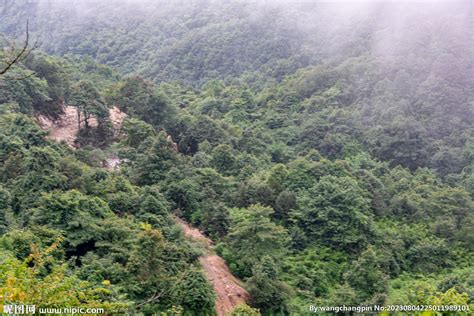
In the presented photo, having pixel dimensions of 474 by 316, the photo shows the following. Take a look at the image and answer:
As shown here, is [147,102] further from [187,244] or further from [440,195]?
[440,195]

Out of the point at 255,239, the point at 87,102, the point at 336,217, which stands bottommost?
the point at 336,217

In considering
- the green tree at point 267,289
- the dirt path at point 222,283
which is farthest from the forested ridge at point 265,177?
the dirt path at point 222,283

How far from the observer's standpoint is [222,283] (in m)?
14.9

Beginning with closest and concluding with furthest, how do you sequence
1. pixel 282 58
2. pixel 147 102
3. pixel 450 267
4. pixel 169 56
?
1. pixel 450 267
2. pixel 147 102
3. pixel 282 58
4. pixel 169 56

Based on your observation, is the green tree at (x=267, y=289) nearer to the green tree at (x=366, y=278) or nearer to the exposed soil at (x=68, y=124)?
the green tree at (x=366, y=278)

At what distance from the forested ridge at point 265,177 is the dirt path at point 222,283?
1.24 feet

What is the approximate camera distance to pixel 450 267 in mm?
18047

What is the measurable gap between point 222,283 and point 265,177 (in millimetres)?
7188

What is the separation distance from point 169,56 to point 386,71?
992 inches

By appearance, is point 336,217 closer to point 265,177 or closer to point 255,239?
point 265,177

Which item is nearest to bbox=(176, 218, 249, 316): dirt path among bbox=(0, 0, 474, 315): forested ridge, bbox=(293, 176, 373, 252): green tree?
bbox=(0, 0, 474, 315): forested ridge

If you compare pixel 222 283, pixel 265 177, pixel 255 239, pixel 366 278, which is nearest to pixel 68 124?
pixel 265 177

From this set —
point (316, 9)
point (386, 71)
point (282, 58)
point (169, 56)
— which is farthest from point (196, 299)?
point (316, 9)

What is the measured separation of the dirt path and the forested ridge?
377 millimetres
